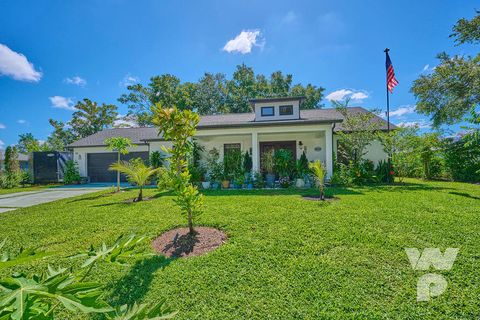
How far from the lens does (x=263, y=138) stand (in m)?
14.0

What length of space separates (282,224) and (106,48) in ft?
44.3

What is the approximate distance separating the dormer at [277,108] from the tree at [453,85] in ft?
27.6

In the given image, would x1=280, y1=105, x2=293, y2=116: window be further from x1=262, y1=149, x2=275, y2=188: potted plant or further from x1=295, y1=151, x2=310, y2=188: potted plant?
x1=295, y1=151, x2=310, y2=188: potted plant

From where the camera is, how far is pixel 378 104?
435 inches

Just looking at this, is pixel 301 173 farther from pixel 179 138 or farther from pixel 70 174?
pixel 70 174

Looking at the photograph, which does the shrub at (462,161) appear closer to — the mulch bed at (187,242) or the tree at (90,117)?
the mulch bed at (187,242)

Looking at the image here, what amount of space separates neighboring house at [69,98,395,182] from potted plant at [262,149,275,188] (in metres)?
0.46

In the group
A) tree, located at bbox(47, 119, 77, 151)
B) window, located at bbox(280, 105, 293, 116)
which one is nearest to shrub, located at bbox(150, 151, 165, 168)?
window, located at bbox(280, 105, 293, 116)

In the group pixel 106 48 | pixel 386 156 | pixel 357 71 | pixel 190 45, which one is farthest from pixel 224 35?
pixel 386 156

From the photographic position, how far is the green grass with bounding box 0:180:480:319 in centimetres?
264

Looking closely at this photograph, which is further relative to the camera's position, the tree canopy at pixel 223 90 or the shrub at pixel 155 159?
the tree canopy at pixel 223 90

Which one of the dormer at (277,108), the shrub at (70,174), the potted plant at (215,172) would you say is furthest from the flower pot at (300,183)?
the shrub at (70,174)

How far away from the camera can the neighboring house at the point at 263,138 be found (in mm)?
11086

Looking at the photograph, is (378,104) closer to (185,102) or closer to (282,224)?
(282,224)
